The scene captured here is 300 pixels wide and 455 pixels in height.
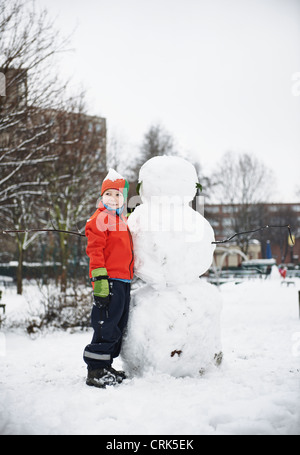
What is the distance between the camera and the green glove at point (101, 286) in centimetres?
308

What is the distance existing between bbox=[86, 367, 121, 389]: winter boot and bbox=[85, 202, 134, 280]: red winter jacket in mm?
808

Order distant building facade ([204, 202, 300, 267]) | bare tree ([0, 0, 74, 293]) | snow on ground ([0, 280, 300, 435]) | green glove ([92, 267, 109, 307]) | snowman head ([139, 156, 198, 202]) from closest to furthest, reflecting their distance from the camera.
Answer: snow on ground ([0, 280, 300, 435]) < green glove ([92, 267, 109, 307]) < snowman head ([139, 156, 198, 202]) < bare tree ([0, 0, 74, 293]) < distant building facade ([204, 202, 300, 267])

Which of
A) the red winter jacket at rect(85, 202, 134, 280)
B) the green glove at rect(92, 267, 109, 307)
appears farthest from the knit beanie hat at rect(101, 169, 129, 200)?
the green glove at rect(92, 267, 109, 307)

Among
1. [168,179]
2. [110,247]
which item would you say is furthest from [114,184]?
[110,247]

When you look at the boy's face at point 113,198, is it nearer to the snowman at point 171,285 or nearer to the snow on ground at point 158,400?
the snowman at point 171,285

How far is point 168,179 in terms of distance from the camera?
11.1 feet

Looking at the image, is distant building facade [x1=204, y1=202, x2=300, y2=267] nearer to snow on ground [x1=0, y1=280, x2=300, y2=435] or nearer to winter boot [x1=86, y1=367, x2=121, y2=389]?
snow on ground [x1=0, y1=280, x2=300, y2=435]

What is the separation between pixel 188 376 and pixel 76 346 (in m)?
2.92

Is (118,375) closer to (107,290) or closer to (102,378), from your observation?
(102,378)

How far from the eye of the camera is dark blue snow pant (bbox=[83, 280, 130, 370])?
3.12 m

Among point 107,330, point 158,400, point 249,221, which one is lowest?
point 158,400

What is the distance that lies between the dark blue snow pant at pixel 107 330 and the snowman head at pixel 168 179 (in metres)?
0.92

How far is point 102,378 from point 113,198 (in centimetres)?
159
